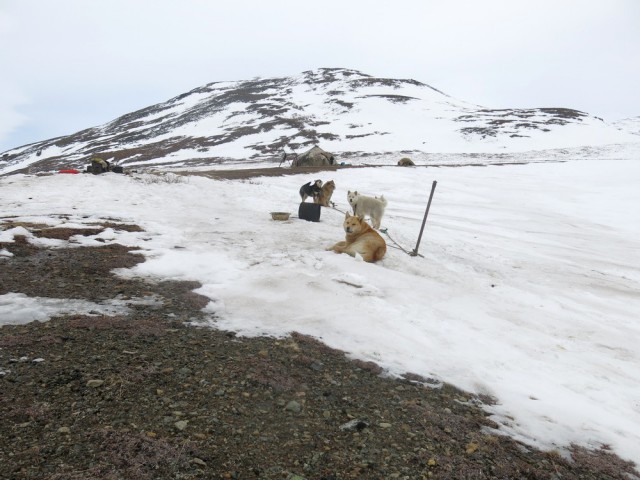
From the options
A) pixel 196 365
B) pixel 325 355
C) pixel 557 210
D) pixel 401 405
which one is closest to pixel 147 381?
pixel 196 365

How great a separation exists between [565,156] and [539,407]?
62547mm

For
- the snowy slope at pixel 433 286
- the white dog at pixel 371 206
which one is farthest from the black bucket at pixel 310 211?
the white dog at pixel 371 206

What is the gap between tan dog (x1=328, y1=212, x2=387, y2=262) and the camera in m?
11.4

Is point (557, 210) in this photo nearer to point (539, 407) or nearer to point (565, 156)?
point (539, 407)

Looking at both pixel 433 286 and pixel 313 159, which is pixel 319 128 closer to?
pixel 313 159

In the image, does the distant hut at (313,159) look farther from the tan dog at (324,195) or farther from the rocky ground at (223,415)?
the rocky ground at (223,415)

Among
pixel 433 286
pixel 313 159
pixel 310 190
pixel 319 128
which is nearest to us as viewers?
pixel 433 286

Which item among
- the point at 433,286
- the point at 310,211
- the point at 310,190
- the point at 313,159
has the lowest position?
the point at 433,286

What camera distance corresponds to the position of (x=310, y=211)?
15.8 meters

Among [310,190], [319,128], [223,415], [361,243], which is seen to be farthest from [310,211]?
[319,128]

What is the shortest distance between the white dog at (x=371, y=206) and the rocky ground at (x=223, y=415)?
1032 centimetres

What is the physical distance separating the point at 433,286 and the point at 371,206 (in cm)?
656

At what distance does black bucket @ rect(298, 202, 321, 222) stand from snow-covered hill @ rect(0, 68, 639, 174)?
40.4 meters

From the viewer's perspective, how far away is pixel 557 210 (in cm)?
2450
